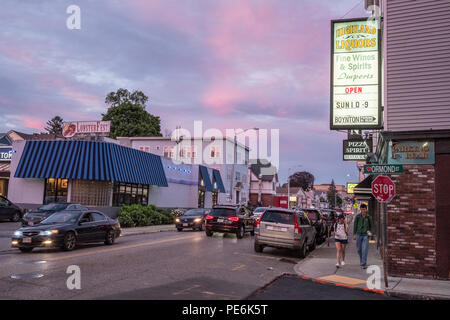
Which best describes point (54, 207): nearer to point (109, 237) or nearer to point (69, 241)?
point (109, 237)

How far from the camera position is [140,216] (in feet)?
94.0

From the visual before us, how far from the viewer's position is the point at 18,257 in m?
12.4

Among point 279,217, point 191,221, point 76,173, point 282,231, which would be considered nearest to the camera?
point 282,231

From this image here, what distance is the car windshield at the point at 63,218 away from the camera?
1462 cm

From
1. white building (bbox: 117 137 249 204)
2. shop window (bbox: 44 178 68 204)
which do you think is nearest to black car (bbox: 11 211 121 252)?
shop window (bbox: 44 178 68 204)

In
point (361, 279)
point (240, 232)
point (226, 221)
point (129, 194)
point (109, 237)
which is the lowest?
point (240, 232)

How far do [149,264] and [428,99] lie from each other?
9.34m

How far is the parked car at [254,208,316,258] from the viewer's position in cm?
1518

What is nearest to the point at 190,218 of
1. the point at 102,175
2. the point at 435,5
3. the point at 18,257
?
the point at 102,175

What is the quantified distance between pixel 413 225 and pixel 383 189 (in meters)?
2.30

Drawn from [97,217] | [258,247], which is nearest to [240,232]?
[258,247]

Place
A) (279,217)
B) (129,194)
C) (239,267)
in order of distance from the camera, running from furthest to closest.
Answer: (129,194) < (279,217) < (239,267)

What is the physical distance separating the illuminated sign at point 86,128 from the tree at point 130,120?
24597 mm
